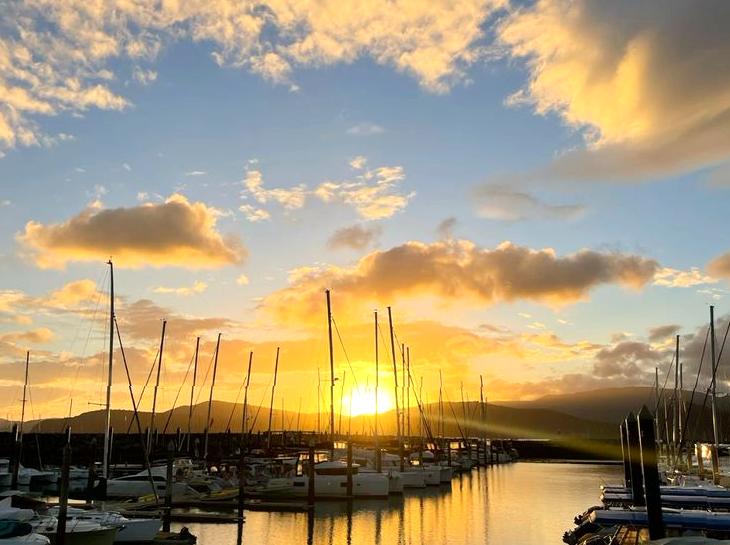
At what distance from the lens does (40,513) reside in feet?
108

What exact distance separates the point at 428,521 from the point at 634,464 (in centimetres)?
1408

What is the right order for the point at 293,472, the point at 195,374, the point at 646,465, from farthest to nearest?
the point at 195,374, the point at 293,472, the point at 646,465

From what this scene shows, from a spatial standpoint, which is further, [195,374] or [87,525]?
[195,374]

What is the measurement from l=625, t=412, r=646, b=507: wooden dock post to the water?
4806 millimetres

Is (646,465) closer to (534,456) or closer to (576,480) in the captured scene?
(576,480)

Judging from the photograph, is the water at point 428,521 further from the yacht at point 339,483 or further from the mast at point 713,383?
the mast at point 713,383

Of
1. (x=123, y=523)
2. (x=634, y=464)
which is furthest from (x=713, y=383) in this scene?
(x=123, y=523)

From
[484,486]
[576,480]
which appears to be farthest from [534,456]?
[484,486]

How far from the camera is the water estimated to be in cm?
3984

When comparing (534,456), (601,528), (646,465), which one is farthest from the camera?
(534,456)

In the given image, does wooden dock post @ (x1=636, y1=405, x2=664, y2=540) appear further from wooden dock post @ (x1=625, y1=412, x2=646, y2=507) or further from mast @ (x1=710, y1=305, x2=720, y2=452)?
mast @ (x1=710, y1=305, x2=720, y2=452)

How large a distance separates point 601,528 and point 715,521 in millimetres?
5205

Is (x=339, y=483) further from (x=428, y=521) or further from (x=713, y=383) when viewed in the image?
(x=713, y=383)

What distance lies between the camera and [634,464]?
40.9 metres
